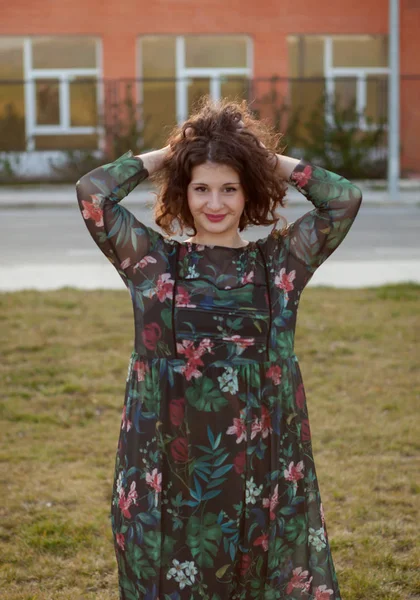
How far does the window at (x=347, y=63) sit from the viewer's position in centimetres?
2472

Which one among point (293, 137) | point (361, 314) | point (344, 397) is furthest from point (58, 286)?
point (293, 137)

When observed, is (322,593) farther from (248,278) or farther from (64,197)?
(64,197)

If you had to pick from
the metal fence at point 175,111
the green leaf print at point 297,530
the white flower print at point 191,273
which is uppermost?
the metal fence at point 175,111

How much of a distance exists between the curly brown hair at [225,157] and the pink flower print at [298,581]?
98 centimetres

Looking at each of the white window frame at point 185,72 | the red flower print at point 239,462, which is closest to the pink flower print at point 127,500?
the red flower print at point 239,462

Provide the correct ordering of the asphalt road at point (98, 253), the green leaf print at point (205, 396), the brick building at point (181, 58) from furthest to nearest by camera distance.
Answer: the brick building at point (181, 58), the asphalt road at point (98, 253), the green leaf print at point (205, 396)

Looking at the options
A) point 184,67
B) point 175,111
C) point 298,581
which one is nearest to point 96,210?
point 298,581

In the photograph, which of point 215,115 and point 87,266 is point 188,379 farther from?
point 87,266

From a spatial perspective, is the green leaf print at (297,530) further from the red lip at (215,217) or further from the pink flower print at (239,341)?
the red lip at (215,217)

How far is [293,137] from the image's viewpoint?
2245 cm

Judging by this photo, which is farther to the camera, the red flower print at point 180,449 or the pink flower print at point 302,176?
the pink flower print at point 302,176

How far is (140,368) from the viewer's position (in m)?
2.84

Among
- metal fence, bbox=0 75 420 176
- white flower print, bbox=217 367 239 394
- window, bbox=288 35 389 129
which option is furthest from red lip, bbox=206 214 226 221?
window, bbox=288 35 389 129

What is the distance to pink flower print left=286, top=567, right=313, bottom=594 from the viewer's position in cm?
290
